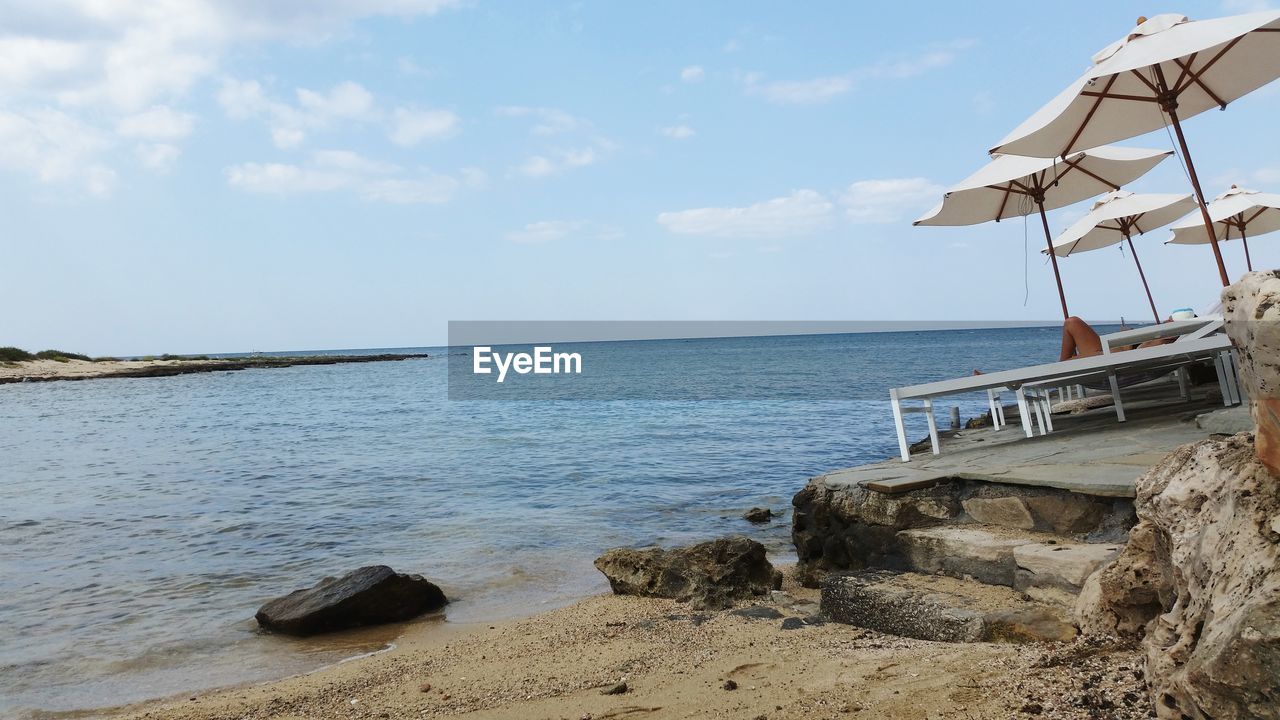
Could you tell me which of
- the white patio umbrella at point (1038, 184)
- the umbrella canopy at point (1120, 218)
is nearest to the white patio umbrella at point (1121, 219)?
the umbrella canopy at point (1120, 218)

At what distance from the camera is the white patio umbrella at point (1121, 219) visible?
12.1 meters

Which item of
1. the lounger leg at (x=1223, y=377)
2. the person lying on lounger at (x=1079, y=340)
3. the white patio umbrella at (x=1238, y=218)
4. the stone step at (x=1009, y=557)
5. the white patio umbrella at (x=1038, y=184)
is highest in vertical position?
the white patio umbrella at (x=1038, y=184)

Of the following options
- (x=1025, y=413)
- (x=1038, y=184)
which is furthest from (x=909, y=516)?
(x=1038, y=184)

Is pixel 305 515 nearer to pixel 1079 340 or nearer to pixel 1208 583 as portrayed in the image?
pixel 1079 340

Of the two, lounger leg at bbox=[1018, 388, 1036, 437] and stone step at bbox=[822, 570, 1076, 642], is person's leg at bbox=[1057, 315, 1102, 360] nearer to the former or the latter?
lounger leg at bbox=[1018, 388, 1036, 437]

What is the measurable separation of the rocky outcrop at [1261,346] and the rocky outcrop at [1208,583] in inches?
6.1

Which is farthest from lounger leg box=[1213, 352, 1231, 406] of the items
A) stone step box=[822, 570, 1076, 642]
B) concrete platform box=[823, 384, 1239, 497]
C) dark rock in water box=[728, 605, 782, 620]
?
dark rock in water box=[728, 605, 782, 620]

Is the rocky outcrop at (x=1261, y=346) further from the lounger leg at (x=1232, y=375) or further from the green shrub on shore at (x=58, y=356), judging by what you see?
the green shrub on shore at (x=58, y=356)

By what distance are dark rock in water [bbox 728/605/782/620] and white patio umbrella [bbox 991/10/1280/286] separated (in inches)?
200

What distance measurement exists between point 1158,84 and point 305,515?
469 inches

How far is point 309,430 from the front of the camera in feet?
79.0

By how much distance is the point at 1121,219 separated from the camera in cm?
1325

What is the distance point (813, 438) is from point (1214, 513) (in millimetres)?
15913

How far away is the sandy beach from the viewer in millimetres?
3113
